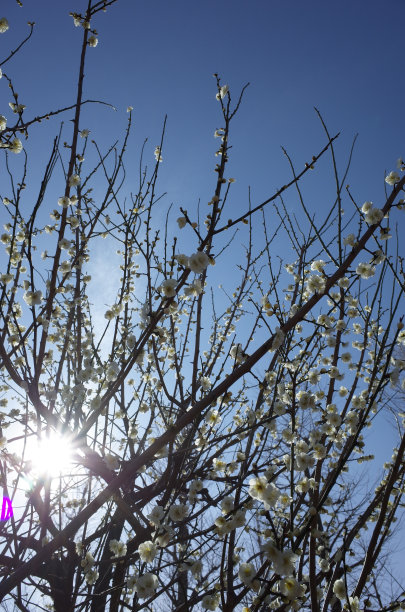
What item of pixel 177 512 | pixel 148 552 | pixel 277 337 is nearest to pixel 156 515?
pixel 148 552

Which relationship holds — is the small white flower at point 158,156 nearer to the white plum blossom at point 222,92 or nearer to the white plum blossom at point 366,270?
the white plum blossom at point 222,92

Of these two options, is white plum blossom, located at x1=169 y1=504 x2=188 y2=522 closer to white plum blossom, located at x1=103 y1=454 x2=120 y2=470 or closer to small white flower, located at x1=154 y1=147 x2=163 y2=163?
white plum blossom, located at x1=103 y1=454 x2=120 y2=470

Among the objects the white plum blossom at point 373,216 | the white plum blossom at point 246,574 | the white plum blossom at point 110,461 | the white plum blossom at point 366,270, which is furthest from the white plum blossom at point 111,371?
the white plum blossom at point 373,216

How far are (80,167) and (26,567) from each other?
10.7 ft

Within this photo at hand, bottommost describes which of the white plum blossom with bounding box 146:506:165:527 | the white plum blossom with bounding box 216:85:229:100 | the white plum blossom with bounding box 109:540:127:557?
the white plum blossom with bounding box 146:506:165:527

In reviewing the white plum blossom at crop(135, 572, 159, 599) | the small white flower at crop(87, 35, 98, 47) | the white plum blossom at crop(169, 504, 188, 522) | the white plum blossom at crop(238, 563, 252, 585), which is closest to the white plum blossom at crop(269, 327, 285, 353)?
the white plum blossom at crop(238, 563, 252, 585)

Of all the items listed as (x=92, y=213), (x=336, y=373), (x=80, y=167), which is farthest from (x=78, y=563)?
(x=80, y=167)

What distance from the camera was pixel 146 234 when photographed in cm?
354

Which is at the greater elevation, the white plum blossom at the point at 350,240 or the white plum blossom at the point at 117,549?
the white plum blossom at the point at 350,240

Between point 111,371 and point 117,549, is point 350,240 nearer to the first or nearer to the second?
point 111,371

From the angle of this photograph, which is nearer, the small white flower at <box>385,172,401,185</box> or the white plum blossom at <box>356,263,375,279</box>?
the white plum blossom at <box>356,263,375,279</box>

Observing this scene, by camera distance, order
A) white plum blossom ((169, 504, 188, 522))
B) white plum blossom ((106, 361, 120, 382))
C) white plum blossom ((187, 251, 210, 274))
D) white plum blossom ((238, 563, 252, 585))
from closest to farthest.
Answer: white plum blossom ((238, 563, 252, 585)) → white plum blossom ((187, 251, 210, 274)) → white plum blossom ((169, 504, 188, 522)) → white plum blossom ((106, 361, 120, 382))

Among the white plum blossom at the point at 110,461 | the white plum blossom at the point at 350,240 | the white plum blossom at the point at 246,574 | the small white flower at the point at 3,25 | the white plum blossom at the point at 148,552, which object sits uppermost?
the small white flower at the point at 3,25

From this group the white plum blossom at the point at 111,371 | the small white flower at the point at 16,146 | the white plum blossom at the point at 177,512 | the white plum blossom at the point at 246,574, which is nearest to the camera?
the white plum blossom at the point at 246,574
